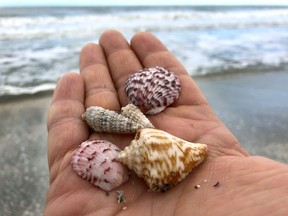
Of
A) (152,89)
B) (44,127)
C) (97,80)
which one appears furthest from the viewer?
(44,127)

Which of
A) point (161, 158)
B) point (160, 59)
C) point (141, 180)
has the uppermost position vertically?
point (160, 59)

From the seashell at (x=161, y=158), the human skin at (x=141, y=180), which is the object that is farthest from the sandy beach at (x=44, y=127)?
the seashell at (x=161, y=158)

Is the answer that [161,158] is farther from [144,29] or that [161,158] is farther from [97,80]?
[144,29]

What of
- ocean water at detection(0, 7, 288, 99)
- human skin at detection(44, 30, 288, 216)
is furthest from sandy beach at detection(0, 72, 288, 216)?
human skin at detection(44, 30, 288, 216)

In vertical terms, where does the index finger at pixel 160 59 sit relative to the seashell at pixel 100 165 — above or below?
above

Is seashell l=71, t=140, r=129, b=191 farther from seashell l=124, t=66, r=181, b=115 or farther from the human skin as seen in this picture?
seashell l=124, t=66, r=181, b=115

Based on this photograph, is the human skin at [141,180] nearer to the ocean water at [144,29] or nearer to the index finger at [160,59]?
the index finger at [160,59]

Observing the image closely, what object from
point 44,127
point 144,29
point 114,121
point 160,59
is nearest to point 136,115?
point 114,121
